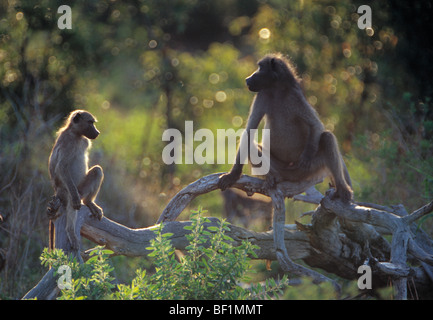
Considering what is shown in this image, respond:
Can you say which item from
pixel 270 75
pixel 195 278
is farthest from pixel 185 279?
pixel 270 75

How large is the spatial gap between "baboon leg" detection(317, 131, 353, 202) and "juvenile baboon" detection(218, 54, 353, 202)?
42 millimetres

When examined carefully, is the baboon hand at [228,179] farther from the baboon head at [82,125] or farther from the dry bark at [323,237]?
the baboon head at [82,125]

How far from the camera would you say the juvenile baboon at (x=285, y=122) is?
21.8ft

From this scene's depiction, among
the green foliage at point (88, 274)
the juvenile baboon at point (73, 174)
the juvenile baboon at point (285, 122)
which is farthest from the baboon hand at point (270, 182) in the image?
the green foliage at point (88, 274)

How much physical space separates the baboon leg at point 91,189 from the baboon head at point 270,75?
2161 mm

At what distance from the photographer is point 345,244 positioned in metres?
7.20

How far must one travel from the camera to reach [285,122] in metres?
7.05

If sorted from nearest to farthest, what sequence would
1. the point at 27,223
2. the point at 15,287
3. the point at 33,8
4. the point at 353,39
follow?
the point at 15,287
the point at 27,223
the point at 33,8
the point at 353,39

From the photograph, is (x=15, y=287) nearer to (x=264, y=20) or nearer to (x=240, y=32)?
(x=264, y=20)

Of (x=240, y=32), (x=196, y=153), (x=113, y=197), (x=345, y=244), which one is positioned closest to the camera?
(x=345, y=244)

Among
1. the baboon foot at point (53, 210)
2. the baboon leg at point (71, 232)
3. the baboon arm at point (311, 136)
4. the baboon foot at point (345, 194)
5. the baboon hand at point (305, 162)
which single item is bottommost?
the baboon leg at point (71, 232)

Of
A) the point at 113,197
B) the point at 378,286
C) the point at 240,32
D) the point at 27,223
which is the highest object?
the point at 240,32

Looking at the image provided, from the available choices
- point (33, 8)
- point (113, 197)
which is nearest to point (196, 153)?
point (113, 197)

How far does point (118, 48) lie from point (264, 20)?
4074 millimetres
